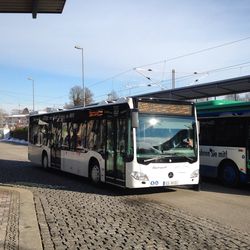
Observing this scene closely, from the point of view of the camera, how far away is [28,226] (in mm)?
8312

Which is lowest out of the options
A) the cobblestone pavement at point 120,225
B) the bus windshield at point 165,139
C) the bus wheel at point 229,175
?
the cobblestone pavement at point 120,225

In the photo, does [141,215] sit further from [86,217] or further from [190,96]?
[190,96]

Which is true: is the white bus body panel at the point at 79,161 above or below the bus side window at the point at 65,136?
below

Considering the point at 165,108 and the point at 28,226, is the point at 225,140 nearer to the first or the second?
the point at 165,108

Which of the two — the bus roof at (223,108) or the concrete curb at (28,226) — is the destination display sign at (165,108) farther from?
the concrete curb at (28,226)

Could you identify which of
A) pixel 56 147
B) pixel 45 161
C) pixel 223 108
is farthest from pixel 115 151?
pixel 45 161

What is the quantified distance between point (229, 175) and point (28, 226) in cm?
864

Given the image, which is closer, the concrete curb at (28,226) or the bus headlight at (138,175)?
the concrete curb at (28,226)

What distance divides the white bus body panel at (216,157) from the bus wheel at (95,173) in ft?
13.4

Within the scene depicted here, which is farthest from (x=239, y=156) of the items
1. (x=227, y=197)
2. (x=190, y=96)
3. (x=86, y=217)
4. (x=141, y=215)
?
(x=190, y=96)

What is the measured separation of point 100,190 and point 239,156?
452cm

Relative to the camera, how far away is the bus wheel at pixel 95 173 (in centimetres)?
1473

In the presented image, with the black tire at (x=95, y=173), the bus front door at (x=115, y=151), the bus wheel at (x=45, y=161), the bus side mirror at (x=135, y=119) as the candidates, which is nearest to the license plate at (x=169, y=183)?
the bus front door at (x=115, y=151)

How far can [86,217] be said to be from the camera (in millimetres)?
9352
